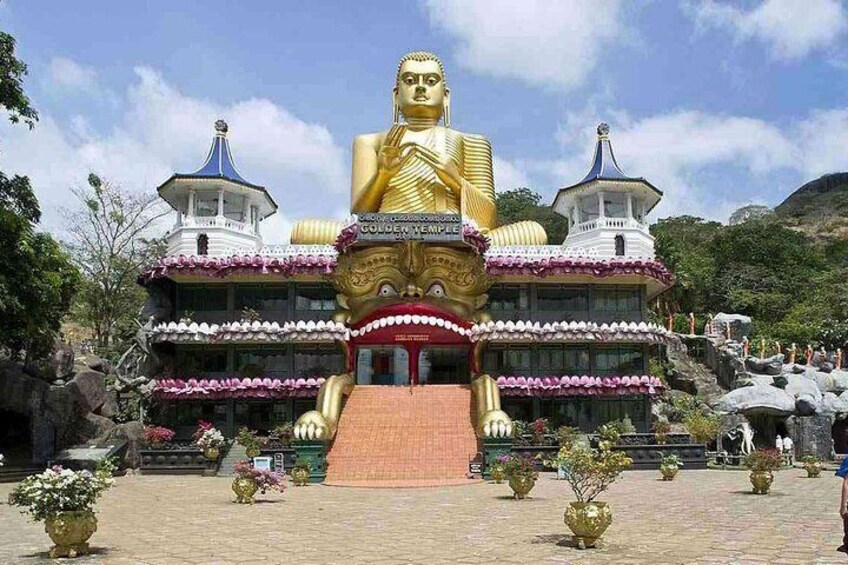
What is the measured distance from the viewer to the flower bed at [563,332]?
1195 inches

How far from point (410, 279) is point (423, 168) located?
5142 mm

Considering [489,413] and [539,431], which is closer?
[489,413]

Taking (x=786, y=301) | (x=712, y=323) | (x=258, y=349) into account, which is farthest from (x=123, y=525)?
(x=786, y=301)

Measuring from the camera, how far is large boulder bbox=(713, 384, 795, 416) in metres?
28.7

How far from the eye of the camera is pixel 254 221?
3684cm

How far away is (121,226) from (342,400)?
71.5 feet

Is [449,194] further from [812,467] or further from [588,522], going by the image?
[588,522]

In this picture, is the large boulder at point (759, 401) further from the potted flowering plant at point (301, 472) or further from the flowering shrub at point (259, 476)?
the flowering shrub at point (259, 476)

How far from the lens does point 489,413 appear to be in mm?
24219

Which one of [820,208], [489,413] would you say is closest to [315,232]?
[489,413]

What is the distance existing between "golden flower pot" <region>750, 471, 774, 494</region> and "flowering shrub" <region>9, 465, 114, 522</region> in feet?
45.0

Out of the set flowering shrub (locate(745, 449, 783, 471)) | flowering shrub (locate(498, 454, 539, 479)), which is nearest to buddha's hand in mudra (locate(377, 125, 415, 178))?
flowering shrub (locate(498, 454, 539, 479))

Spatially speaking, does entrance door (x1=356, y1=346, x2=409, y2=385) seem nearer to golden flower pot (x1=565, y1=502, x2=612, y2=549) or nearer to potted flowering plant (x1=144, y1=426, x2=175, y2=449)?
potted flowering plant (x1=144, y1=426, x2=175, y2=449)

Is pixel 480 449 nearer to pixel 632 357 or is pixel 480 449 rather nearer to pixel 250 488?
pixel 250 488
